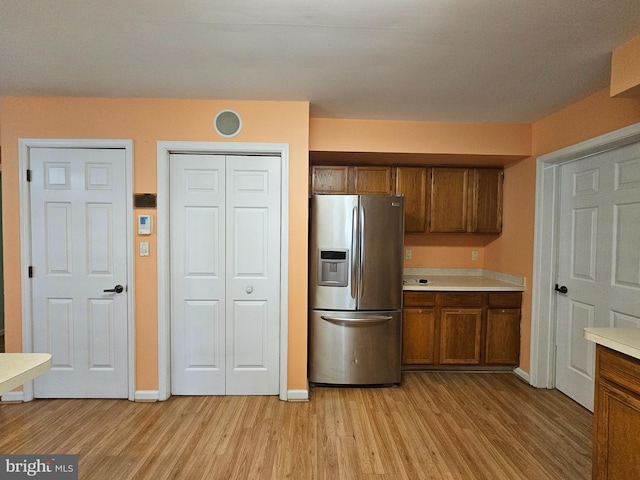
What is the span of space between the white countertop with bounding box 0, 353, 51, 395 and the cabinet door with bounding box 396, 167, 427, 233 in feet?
10.1

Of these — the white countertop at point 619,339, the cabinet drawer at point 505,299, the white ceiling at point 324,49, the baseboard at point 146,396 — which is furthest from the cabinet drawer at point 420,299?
the baseboard at point 146,396

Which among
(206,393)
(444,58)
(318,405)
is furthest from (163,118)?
(318,405)

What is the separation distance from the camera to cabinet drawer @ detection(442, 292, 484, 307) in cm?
318

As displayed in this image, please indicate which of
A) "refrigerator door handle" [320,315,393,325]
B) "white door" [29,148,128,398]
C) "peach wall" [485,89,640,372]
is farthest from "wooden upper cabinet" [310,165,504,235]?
"white door" [29,148,128,398]

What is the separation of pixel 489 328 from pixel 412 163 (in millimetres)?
1869

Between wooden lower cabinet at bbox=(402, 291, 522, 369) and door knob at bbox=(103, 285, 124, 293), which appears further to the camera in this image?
wooden lower cabinet at bbox=(402, 291, 522, 369)

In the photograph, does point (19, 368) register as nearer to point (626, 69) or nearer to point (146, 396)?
point (146, 396)

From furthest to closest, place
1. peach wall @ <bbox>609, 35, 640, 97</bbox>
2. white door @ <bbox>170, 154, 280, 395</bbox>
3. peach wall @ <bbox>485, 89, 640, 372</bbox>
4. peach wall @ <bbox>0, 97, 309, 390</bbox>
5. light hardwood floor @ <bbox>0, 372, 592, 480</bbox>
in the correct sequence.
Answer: white door @ <bbox>170, 154, 280, 395</bbox> → peach wall @ <bbox>0, 97, 309, 390</bbox> → peach wall @ <bbox>485, 89, 640, 372</bbox> → light hardwood floor @ <bbox>0, 372, 592, 480</bbox> → peach wall @ <bbox>609, 35, 640, 97</bbox>

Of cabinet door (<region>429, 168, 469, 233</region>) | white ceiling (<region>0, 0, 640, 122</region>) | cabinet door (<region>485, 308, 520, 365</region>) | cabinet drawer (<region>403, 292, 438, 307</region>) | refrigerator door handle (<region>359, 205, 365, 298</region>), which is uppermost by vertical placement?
white ceiling (<region>0, 0, 640, 122</region>)

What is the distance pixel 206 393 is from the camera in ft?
8.97

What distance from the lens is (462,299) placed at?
319 centimetres

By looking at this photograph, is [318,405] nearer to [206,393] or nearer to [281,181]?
[206,393]

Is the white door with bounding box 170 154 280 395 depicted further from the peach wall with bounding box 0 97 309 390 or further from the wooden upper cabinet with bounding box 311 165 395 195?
the wooden upper cabinet with bounding box 311 165 395 195

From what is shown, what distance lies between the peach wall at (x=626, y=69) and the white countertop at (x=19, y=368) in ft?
10.3
